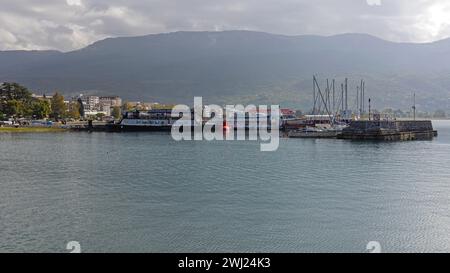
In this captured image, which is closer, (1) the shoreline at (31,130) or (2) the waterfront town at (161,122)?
(2) the waterfront town at (161,122)

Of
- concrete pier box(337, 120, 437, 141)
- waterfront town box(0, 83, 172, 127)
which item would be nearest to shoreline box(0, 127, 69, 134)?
waterfront town box(0, 83, 172, 127)

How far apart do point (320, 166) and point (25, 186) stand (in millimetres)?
16632

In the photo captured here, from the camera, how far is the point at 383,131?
53125 mm

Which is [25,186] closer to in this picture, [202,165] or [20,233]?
[20,233]

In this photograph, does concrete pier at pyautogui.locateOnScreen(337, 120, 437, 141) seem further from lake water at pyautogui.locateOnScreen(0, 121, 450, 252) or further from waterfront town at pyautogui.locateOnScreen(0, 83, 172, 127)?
waterfront town at pyautogui.locateOnScreen(0, 83, 172, 127)

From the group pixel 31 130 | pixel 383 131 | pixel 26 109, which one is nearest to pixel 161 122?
pixel 31 130

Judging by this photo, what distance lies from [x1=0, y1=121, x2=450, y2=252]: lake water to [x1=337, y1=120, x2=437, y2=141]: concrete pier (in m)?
20.6

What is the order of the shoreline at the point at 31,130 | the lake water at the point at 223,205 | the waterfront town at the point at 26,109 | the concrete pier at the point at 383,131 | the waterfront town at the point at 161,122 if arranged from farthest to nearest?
the waterfront town at the point at 26,109 < the shoreline at the point at 31,130 < the waterfront town at the point at 161,122 < the concrete pier at the point at 383,131 < the lake water at the point at 223,205

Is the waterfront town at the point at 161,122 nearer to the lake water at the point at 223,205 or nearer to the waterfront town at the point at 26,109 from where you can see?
the waterfront town at the point at 26,109

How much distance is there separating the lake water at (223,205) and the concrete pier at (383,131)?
20588mm

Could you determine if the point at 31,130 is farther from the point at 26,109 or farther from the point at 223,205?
the point at 223,205

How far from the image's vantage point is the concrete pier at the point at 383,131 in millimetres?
52731

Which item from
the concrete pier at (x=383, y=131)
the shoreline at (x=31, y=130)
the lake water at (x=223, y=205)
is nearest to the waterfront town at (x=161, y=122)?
the concrete pier at (x=383, y=131)
